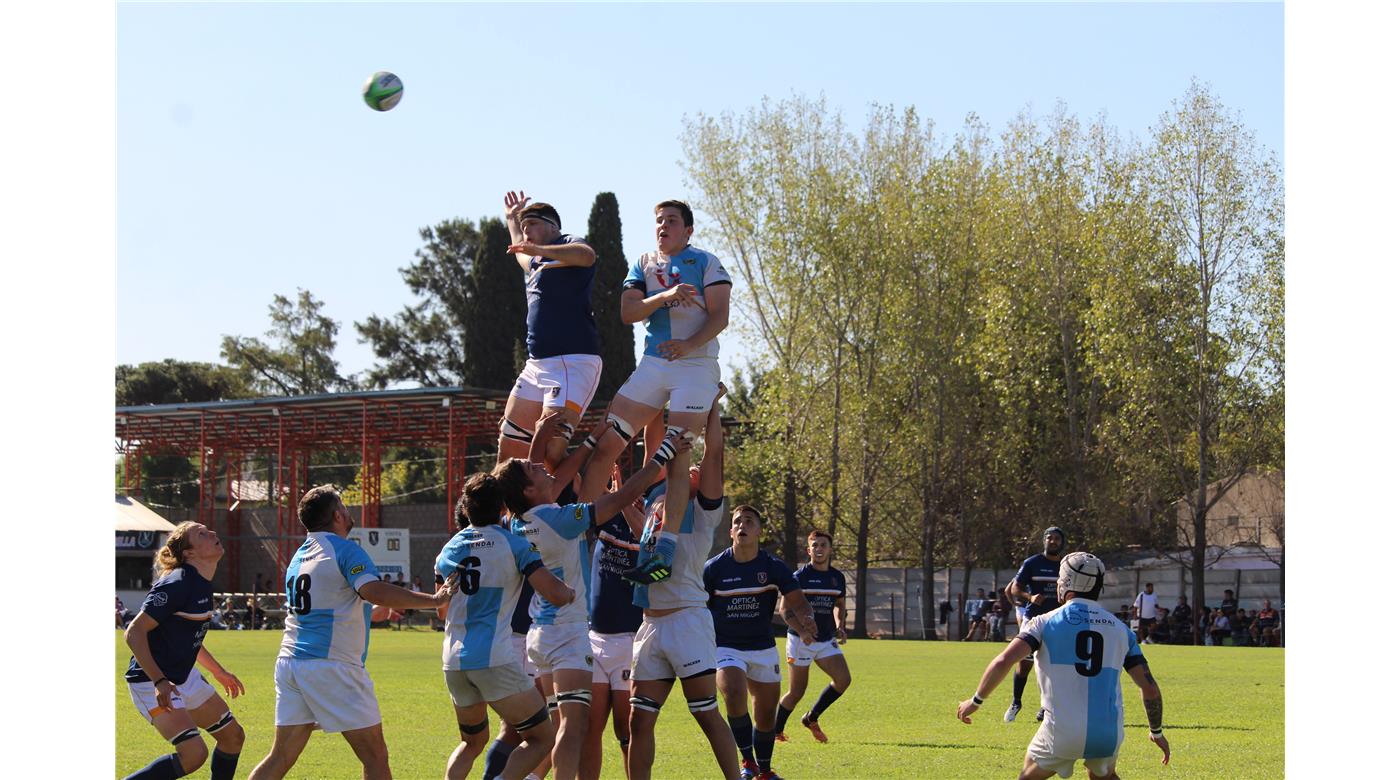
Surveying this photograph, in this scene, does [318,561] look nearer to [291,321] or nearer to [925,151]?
[925,151]

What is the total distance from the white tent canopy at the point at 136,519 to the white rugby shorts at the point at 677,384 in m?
50.5

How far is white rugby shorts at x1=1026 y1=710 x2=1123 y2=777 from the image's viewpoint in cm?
878

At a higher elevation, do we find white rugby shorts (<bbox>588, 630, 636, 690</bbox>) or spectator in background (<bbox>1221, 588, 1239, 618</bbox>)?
white rugby shorts (<bbox>588, 630, 636, 690</bbox>)

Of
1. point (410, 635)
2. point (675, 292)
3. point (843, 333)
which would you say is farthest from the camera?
point (843, 333)

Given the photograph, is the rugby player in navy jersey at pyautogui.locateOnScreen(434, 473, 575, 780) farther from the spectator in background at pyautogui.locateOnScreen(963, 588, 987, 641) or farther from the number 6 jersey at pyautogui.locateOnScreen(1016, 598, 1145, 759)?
the spectator in background at pyautogui.locateOnScreen(963, 588, 987, 641)

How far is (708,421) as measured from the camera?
10727 mm

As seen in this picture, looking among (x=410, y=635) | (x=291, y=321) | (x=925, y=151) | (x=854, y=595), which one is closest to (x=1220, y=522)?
(x=854, y=595)

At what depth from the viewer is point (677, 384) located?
34.7 ft

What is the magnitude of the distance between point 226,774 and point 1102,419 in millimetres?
46645

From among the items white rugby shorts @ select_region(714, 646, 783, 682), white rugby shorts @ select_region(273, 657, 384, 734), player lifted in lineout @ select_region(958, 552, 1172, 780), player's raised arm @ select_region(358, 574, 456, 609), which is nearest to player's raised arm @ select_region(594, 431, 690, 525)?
player's raised arm @ select_region(358, 574, 456, 609)

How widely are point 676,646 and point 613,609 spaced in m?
0.72

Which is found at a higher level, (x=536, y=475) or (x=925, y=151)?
(x=925, y=151)

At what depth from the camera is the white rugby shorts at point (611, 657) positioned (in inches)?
427

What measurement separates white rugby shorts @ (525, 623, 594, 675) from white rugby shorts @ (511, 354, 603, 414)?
4.96 feet
